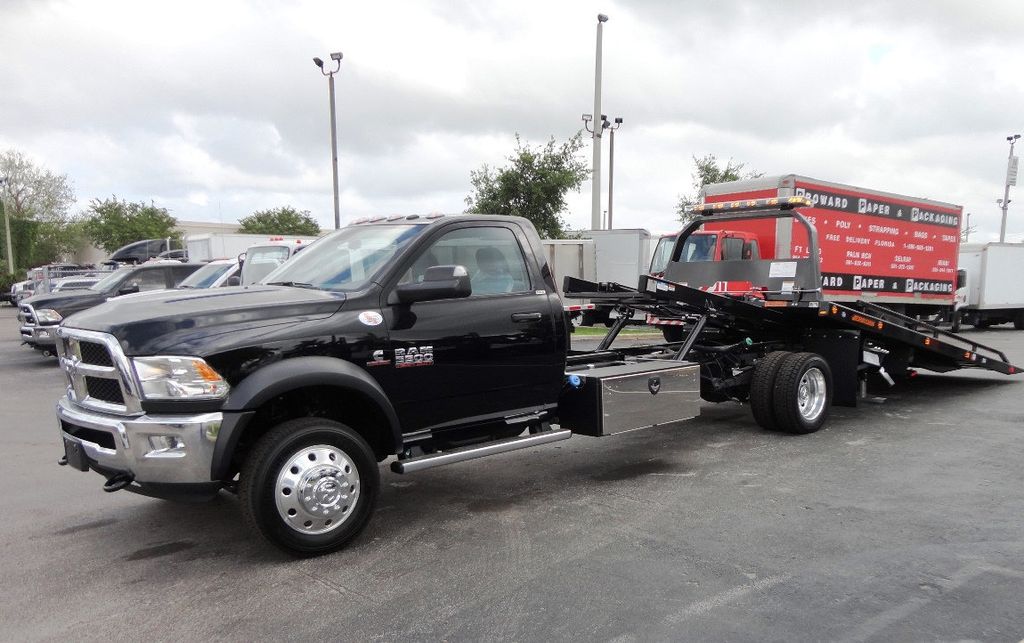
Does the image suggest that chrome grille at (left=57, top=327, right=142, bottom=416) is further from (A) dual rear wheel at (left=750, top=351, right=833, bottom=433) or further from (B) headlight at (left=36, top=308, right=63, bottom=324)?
(B) headlight at (left=36, top=308, right=63, bottom=324)

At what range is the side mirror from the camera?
4355 mm

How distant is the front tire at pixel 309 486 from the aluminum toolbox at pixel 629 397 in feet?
6.14

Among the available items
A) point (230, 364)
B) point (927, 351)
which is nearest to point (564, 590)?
point (230, 364)

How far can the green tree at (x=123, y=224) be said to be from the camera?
51188 millimetres

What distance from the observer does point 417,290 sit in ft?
14.5

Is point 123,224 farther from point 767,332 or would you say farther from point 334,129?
point 767,332

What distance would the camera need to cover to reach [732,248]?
39.1 ft

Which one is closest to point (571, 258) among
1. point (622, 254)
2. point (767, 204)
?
point (622, 254)

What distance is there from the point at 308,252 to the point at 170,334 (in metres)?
1.68

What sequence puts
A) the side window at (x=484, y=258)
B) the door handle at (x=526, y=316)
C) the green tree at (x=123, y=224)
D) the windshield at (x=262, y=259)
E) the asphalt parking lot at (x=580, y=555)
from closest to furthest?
the asphalt parking lot at (x=580, y=555)
the side window at (x=484, y=258)
the door handle at (x=526, y=316)
the windshield at (x=262, y=259)
the green tree at (x=123, y=224)

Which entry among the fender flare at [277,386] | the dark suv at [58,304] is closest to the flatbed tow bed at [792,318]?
the fender flare at [277,386]

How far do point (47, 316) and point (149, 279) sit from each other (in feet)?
8.97

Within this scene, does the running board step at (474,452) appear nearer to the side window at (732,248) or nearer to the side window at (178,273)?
the side window at (732,248)

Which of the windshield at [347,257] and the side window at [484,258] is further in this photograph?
the side window at [484,258]
